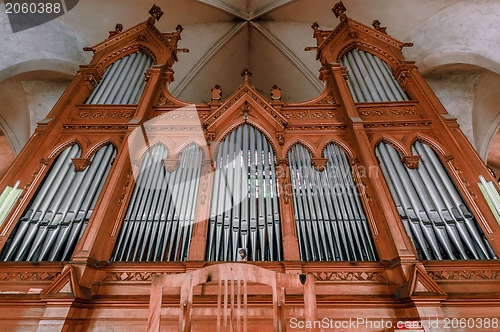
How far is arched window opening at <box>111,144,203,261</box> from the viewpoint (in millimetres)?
3889

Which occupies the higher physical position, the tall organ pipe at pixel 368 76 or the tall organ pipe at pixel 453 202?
the tall organ pipe at pixel 368 76

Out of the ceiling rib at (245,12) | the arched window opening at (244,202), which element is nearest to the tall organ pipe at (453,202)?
the arched window opening at (244,202)

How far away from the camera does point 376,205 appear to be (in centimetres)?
414

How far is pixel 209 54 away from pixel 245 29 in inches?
57.5

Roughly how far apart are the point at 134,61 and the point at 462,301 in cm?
714

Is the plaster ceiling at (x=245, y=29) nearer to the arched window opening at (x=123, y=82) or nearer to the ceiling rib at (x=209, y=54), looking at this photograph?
the ceiling rib at (x=209, y=54)

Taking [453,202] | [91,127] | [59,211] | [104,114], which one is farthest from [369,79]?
[59,211]

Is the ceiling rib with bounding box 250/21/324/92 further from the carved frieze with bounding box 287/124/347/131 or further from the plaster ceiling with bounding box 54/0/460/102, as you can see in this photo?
the carved frieze with bounding box 287/124/347/131

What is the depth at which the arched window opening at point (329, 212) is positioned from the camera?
3803 mm

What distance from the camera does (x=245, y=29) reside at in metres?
10.2

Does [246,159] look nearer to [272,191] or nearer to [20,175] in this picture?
[272,191]

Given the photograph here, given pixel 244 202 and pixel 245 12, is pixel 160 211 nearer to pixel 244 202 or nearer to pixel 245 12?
pixel 244 202

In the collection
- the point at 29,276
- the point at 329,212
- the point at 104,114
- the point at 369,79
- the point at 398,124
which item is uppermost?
the point at 369,79

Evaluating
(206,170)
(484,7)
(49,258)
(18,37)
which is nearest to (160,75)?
(206,170)
